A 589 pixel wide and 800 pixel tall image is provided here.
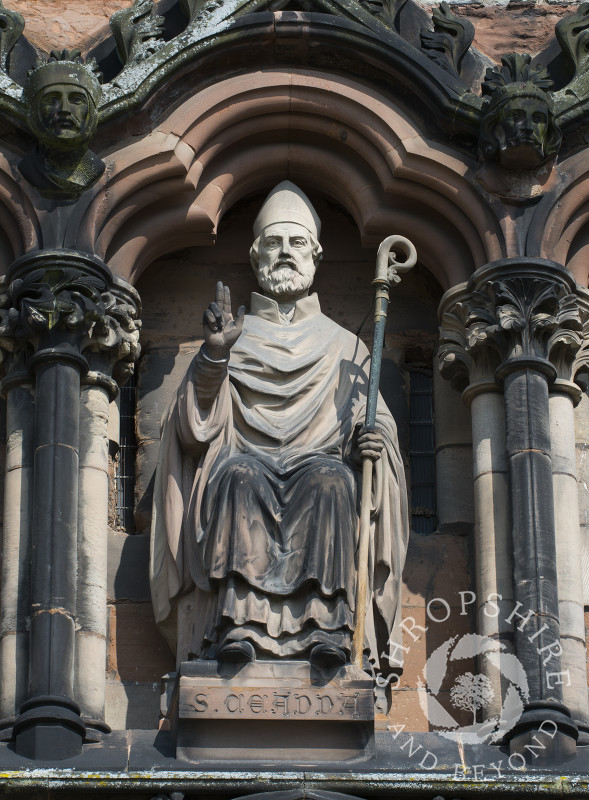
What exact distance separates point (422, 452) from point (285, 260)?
4.10 ft

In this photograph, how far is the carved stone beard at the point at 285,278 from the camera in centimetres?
1438

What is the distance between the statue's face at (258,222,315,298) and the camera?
14389mm

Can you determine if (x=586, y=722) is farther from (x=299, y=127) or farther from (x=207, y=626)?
(x=299, y=127)

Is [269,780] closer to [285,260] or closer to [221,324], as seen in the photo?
[221,324]

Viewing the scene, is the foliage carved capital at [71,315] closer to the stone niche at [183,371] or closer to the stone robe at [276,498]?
the stone robe at [276,498]

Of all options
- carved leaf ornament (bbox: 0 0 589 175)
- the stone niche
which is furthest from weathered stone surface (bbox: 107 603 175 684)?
carved leaf ornament (bbox: 0 0 589 175)

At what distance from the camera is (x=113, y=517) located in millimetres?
14414

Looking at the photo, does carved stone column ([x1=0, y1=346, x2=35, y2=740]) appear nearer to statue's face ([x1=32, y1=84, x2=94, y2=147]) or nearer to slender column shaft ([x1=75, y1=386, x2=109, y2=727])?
slender column shaft ([x1=75, y1=386, x2=109, y2=727])

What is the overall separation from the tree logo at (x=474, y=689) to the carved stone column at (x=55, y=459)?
1783 mm

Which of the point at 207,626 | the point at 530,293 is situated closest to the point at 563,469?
the point at 530,293

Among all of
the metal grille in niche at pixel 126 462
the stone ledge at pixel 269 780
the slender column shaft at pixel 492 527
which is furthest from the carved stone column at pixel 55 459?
the slender column shaft at pixel 492 527

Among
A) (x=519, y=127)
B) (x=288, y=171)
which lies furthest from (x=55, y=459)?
(x=519, y=127)

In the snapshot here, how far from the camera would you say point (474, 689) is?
13445 mm

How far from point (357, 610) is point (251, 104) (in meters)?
3.02
